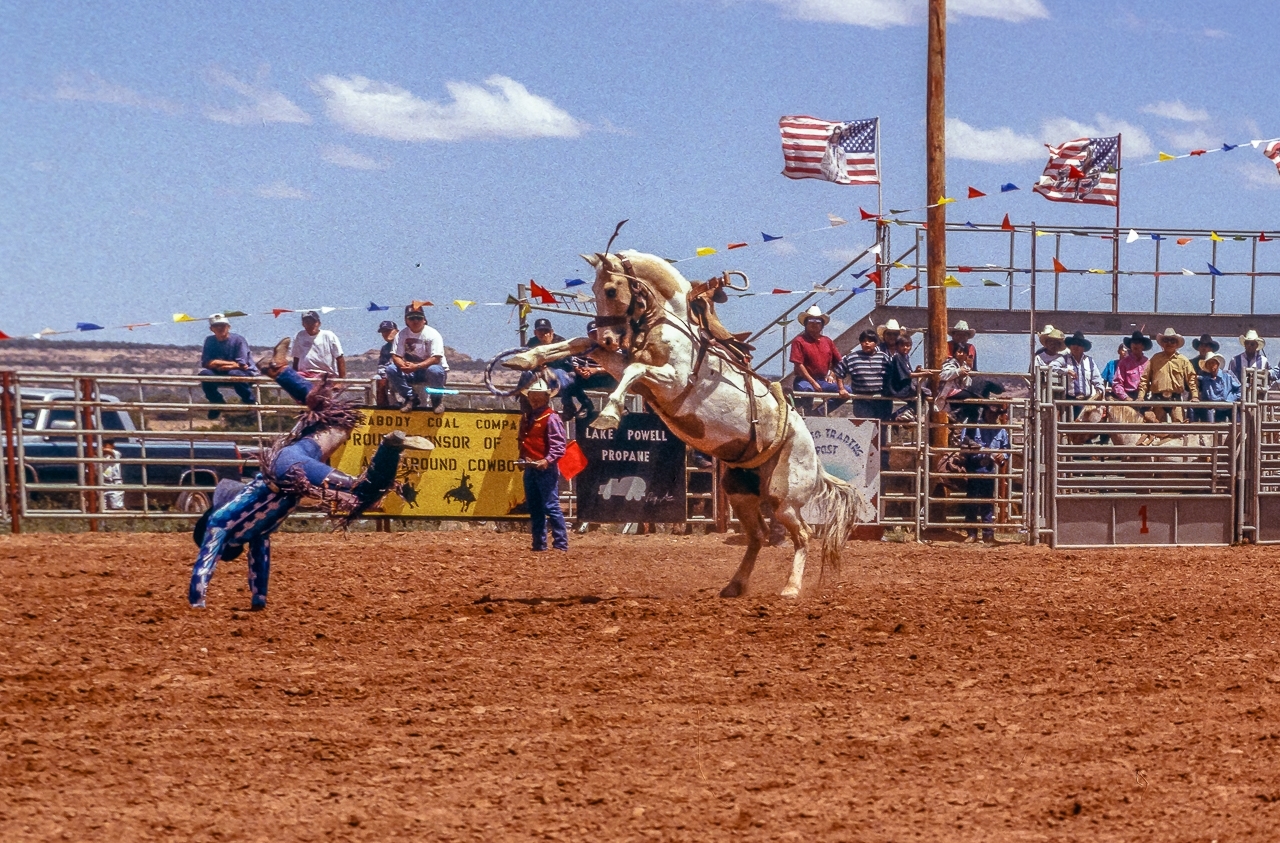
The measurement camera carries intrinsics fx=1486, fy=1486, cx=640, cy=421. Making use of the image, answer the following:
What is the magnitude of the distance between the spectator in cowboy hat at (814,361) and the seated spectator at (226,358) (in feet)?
17.8

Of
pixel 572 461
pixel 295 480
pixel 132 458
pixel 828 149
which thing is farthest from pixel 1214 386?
pixel 295 480

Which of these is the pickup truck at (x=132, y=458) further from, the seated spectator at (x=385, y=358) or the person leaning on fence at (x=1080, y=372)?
the person leaning on fence at (x=1080, y=372)

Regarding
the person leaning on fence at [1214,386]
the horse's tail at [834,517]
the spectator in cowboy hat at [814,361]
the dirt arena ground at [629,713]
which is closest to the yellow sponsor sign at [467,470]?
the spectator in cowboy hat at [814,361]

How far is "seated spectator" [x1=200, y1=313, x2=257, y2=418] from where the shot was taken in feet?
48.7

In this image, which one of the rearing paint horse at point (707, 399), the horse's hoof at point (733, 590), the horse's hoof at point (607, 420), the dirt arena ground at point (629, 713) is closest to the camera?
the dirt arena ground at point (629, 713)

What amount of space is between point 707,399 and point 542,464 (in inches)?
149

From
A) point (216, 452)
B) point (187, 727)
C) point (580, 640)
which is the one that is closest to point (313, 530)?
point (216, 452)

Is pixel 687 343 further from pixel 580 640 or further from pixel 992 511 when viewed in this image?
pixel 992 511

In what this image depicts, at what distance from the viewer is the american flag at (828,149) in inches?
646

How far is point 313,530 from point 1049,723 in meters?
10.7

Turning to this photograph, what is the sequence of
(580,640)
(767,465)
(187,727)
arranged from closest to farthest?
(187,727) < (580,640) < (767,465)

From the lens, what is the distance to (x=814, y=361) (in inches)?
580

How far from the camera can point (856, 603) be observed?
9320 mm

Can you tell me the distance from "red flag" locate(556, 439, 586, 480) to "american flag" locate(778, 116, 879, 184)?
4410mm
